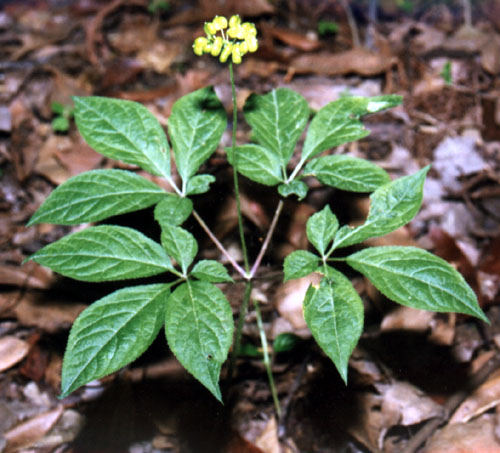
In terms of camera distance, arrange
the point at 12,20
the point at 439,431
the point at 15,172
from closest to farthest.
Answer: the point at 439,431 < the point at 15,172 < the point at 12,20

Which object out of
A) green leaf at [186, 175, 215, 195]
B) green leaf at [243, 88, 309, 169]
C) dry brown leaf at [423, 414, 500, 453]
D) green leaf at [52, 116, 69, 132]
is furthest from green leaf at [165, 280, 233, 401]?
green leaf at [52, 116, 69, 132]

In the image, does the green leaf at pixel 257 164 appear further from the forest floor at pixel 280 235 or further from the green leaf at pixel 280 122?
the forest floor at pixel 280 235

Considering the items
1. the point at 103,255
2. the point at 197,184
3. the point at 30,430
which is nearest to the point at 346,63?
the point at 197,184

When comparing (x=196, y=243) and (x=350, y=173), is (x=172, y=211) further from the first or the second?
(x=350, y=173)

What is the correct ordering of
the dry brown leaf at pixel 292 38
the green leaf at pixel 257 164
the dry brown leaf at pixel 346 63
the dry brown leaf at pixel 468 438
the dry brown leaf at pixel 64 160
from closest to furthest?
the green leaf at pixel 257 164
the dry brown leaf at pixel 468 438
the dry brown leaf at pixel 64 160
the dry brown leaf at pixel 346 63
the dry brown leaf at pixel 292 38

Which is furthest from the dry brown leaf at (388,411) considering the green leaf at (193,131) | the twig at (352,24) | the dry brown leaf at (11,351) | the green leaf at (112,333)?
the twig at (352,24)

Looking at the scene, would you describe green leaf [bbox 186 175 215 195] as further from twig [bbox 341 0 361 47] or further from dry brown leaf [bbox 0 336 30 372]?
twig [bbox 341 0 361 47]

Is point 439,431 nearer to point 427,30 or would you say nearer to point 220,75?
point 220,75

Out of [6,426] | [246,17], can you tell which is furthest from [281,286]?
[246,17]
